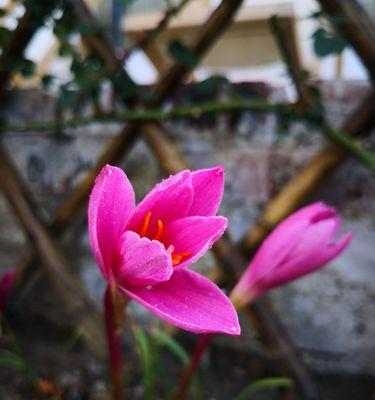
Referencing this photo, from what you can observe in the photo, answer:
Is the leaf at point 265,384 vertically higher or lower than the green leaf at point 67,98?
lower

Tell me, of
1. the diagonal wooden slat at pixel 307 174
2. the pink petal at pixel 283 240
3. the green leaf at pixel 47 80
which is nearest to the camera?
the pink petal at pixel 283 240

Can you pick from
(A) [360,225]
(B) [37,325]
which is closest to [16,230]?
(B) [37,325]

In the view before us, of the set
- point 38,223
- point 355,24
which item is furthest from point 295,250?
point 38,223

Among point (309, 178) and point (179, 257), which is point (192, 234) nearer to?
point (179, 257)

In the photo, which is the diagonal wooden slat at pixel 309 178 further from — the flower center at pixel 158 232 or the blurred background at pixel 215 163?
the flower center at pixel 158 232

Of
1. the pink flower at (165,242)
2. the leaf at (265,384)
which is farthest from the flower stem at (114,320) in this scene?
the leaf at (265,384)
